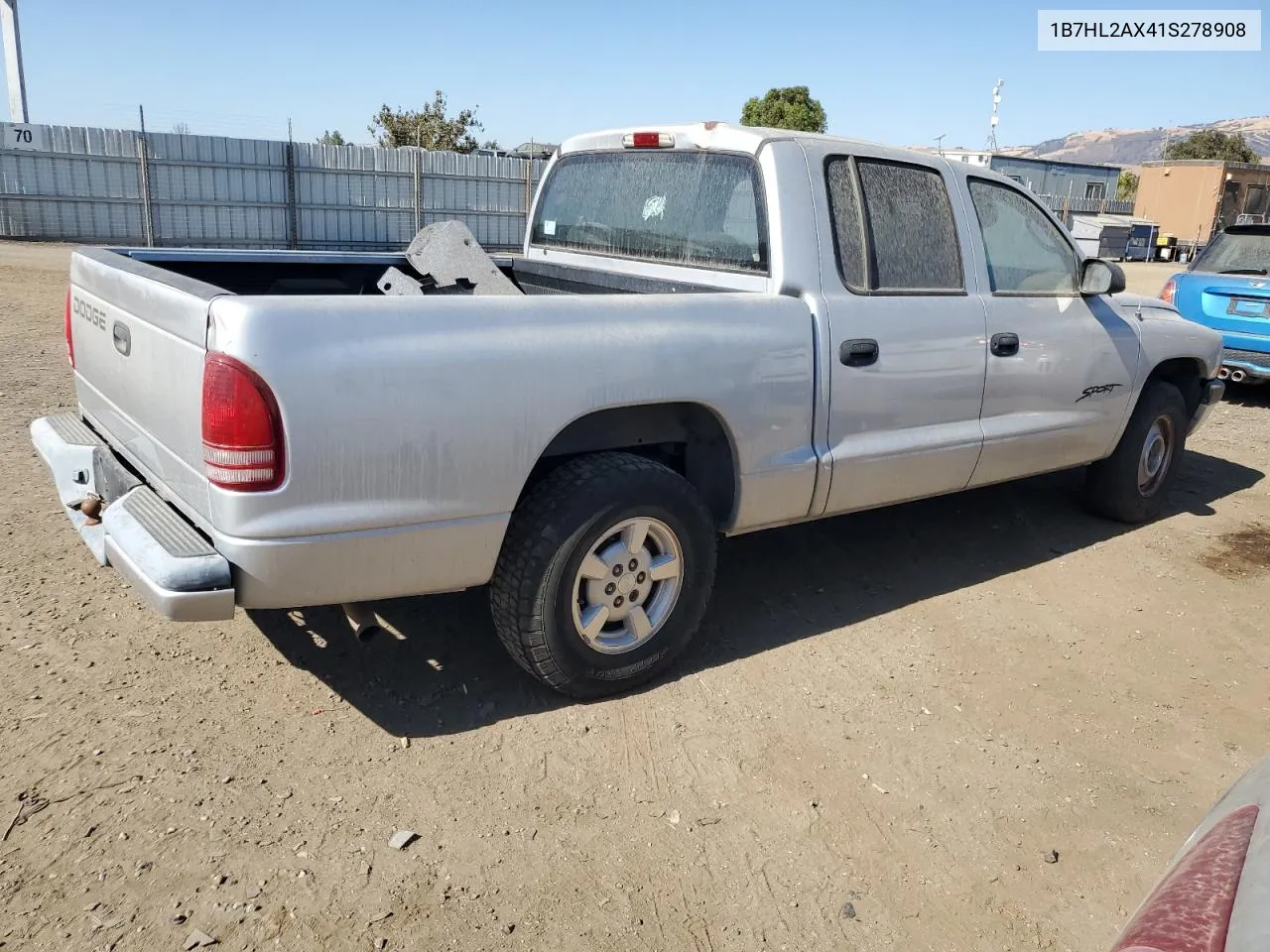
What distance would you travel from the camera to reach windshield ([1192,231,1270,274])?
9125mm

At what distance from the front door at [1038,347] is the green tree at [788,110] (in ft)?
118

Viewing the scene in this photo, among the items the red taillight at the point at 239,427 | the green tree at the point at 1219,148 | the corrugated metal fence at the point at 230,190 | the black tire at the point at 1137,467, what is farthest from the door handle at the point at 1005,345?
the green tree at the point at 1219,148

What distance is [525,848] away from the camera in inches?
112

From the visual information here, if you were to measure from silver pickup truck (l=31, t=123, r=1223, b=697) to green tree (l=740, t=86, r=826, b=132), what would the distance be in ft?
119

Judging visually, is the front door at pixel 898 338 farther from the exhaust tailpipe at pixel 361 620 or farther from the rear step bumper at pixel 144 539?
the rear step bumper at pixel 144 539

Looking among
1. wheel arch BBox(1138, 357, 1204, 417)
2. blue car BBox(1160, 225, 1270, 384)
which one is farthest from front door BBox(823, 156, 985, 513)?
blue car BBox(1160, 225, 1270, 384)

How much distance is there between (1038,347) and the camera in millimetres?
4723

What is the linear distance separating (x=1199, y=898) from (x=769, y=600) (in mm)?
2915

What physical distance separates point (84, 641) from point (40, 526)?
4.29ft

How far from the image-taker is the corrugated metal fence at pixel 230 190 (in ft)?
64.0

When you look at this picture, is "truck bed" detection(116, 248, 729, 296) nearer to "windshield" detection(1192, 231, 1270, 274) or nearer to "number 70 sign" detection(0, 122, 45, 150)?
"windshield" detection(1192, 231, 1270, 274)

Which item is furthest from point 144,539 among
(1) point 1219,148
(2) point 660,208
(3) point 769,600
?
(1) point 1219,148

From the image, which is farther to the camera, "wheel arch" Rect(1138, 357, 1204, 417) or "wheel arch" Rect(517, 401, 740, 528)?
"wheel arch" Rect(1138, 357, 1204, 417)

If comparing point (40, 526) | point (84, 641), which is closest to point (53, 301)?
point (40, 526)
